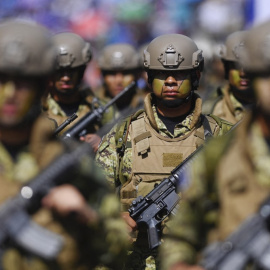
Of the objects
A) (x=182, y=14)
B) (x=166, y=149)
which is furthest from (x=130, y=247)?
(x=182, y=14)

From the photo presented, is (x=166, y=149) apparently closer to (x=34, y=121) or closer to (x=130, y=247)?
(x=130, y=247)

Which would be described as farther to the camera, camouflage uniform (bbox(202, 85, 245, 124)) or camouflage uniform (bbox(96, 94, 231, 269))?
camouflage uniform (bbox(202, 85, 245, 124))

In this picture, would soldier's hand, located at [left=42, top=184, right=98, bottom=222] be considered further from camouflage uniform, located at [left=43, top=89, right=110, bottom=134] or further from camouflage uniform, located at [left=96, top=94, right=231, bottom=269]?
camouflage uniform, located at [left=43, top=89, right=110, bottom=134]

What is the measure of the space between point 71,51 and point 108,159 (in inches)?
118

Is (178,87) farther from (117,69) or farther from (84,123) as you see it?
(117,69)

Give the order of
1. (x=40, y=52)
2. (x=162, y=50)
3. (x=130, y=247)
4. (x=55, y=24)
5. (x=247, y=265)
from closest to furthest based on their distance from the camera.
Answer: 1. (x=247, y=265)
2. (x=40, y=52)
3. (x=130, y=247)
4. (x=162, y=50)
5. (x=55, y=24)

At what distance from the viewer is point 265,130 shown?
13.5 feet

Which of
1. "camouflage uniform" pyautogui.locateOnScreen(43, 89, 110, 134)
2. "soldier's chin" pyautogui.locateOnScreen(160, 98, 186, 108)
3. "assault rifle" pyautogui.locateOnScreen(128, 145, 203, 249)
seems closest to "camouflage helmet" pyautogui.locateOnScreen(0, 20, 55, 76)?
"assault rifle" pyautogui.locateOnScreen(128, 145, 203, 249)

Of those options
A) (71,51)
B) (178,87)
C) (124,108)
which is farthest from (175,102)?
(124,108)

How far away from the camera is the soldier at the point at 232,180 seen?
4.05m

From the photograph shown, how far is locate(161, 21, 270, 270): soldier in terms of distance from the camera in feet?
13.3

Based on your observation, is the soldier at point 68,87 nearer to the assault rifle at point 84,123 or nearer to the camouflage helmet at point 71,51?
the camouflage helmet at point 71,51

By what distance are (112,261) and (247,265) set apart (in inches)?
30.1

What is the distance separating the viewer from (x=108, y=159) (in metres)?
7.19
